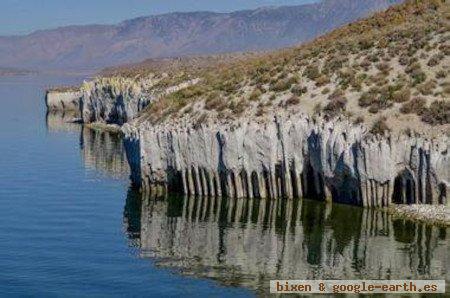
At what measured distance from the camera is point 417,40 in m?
69.3

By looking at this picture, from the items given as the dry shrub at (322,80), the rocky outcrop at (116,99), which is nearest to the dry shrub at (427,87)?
the dry shrub at (322,80)

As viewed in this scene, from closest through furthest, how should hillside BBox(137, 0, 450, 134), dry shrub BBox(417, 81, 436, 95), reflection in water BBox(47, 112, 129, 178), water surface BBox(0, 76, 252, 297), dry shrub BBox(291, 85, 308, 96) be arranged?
water surface BBox(0, 76, 252, 297) → hillside BBox(137, 0, 450, 134) → dry shrub BBox(417, 81, 436, 95) → dry shrub BBox(291, 85, 308, 96) → reflection in water BBox(47, 112, 129, 178)

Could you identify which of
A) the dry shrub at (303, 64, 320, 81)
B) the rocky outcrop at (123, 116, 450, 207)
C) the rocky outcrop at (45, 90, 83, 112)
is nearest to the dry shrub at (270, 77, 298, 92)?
the dry shrub at (303, 64, 320, 81)

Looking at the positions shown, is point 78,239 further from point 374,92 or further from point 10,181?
point 374,92

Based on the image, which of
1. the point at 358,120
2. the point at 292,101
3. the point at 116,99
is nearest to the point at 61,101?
the point at 116,99

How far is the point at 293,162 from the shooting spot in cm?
5369

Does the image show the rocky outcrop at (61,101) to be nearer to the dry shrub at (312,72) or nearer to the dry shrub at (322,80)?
the dry shrub at (312,72)

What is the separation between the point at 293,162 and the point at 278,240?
424 inches

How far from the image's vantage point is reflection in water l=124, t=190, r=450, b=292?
37875 mm

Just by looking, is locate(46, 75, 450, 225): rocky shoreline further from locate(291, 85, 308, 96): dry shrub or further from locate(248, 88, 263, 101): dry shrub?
locate(248, 88, 263, 101): dry shrub

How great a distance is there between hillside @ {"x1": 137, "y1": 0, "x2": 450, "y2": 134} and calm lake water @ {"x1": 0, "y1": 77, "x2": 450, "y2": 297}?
9.08 m

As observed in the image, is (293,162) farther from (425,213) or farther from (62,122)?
(62,122)

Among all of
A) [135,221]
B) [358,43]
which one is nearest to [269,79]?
Result: [358,43]

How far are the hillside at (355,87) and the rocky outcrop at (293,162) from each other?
387 cm
